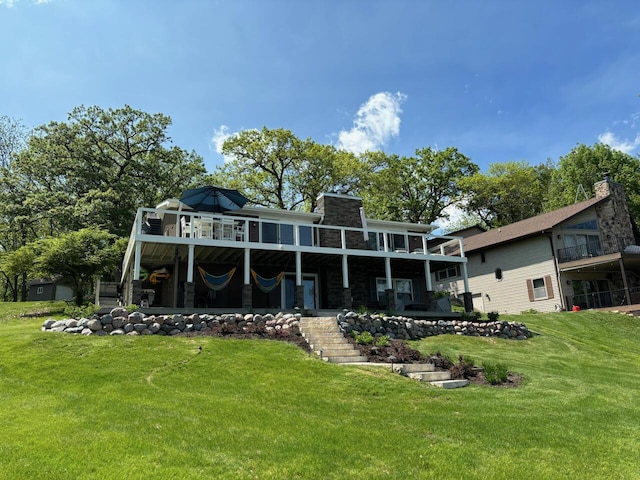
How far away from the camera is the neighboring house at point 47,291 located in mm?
39594

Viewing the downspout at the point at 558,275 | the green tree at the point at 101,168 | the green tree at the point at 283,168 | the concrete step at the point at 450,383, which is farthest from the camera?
the green tree at the point at 283,168

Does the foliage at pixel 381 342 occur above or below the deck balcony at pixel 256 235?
below

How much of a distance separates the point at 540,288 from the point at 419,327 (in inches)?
527

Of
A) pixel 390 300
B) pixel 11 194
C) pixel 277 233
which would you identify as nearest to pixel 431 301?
pixel 390 300

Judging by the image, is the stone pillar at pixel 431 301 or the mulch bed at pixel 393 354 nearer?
the mulch bed at pixel 393 354

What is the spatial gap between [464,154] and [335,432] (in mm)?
34635

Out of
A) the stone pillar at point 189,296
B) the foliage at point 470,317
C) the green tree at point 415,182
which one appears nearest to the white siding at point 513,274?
the foliage at point 470,317

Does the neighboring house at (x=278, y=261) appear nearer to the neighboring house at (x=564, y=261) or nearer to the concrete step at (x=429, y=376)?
the concrete step at (x=429, y=376)

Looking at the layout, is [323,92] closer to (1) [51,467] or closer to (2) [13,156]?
(1) [51,467]

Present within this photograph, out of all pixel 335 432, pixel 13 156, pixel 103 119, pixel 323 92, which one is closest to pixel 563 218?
pixel 323 92

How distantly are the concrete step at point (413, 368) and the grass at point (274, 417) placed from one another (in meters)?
0.42

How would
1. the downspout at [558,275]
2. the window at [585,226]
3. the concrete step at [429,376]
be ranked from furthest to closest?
1. the window at [585,226]
2. the downspout at [558,275]
3. the concrete step at [429,376]

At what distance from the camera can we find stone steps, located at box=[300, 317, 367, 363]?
1081 centimetres

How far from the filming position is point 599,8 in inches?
589
